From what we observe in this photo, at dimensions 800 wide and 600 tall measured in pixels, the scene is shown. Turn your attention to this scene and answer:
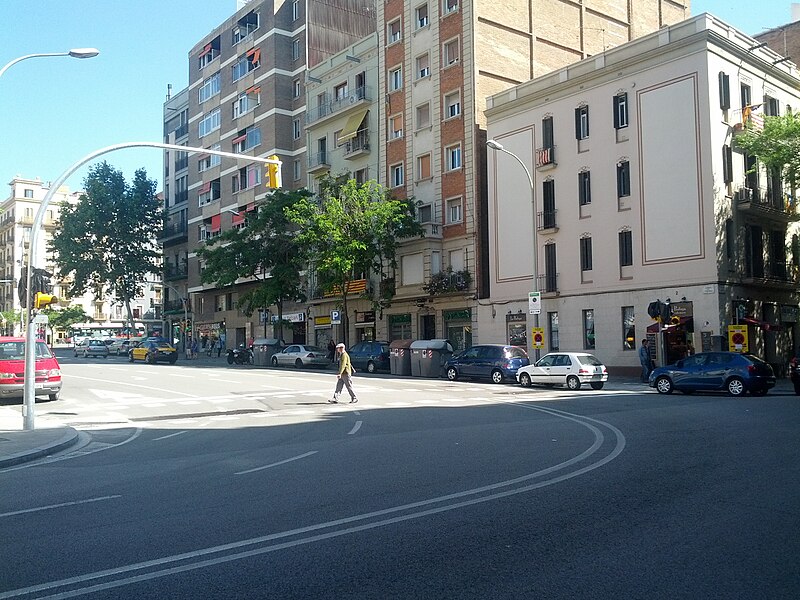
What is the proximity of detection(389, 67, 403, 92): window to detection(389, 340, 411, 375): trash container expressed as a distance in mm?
17523

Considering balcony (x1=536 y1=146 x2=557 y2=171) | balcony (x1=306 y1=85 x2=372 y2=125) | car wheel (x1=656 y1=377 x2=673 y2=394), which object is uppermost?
balcony (x1=306 y1=85 x2=372 y2=125)

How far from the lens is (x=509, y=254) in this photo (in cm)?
3884

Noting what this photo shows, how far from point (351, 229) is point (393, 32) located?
14.1 meters

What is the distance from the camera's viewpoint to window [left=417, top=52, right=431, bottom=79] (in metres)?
44.2

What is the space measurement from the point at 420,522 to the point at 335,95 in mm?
47565

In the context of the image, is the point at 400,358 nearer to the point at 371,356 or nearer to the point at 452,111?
the point at 371,356

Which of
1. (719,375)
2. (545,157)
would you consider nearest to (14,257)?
(545,157)

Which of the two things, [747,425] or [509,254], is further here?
[509,254]

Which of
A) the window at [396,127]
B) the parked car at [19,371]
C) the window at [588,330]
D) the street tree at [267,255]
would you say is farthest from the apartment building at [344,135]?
the parked car at [19,371]

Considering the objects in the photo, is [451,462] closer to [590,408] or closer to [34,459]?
[34,459]

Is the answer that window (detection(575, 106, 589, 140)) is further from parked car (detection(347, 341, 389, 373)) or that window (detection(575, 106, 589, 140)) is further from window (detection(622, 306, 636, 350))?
parked car (detection(347, 341, 389, 373))

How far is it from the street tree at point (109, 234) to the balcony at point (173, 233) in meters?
1.05

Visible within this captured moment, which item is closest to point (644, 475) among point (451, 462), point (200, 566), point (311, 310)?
point (451, 462)

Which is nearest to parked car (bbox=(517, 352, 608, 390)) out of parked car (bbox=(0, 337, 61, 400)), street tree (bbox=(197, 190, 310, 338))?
parked car (bbox=(0, 337, 61, 400))
